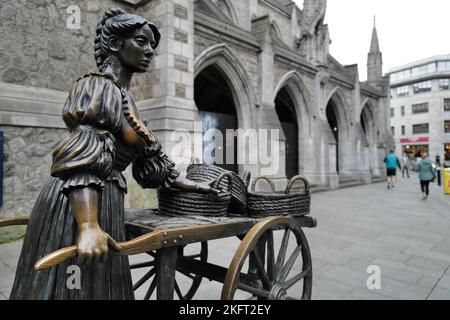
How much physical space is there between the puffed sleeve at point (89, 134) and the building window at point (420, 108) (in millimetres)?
55325

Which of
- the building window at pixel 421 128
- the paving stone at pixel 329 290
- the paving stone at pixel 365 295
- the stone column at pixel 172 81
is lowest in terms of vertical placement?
the paving stone at pixel 365 295

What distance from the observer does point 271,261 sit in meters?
2.07

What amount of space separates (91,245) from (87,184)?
26 centimetres

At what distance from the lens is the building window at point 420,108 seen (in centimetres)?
4669

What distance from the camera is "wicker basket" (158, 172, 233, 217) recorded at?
187 centimetres

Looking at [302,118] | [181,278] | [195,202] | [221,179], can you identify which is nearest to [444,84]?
[302,118]

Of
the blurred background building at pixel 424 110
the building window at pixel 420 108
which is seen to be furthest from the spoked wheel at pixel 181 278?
the building window at pixel 420 108

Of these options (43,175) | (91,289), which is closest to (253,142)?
(43,175)

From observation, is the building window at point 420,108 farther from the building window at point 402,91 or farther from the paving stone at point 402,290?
the paving stone at point 402,290

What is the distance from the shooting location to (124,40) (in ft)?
5.33

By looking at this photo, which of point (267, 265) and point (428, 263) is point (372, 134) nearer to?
point (428, 263)

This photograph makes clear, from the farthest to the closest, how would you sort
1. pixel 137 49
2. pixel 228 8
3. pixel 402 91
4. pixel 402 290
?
1. pixel 402 91
2. pixel 228 8
3. pixel 402 290
4. pixel 137 49
